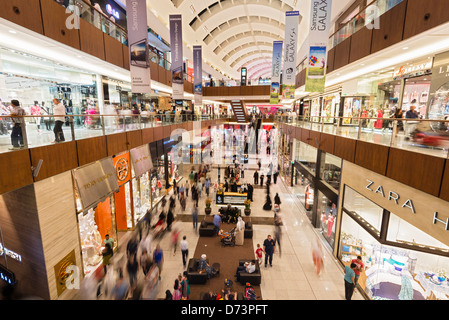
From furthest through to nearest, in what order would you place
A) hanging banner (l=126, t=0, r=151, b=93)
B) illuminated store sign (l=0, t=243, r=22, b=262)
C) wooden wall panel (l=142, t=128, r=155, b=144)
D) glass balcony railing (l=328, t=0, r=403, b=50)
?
wooden wall panel (l=142, t=128, r=155, b=144) < hanging banner (l=126, t=0, r=151, b=93) < glass balcony railing (l=328, t=0, r=403, b=50) < illuminated store sign (l=0, t=243, r=22, b=262)

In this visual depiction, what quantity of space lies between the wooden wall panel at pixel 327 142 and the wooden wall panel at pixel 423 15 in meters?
4.24

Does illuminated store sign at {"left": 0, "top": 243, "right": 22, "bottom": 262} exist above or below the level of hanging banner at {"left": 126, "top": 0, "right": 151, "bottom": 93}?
below

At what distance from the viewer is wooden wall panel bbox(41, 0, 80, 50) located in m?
Result: 6.90

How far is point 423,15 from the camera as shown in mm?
6137

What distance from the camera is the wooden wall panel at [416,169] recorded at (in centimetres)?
485

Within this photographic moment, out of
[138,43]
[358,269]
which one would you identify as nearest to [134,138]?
[138,43]

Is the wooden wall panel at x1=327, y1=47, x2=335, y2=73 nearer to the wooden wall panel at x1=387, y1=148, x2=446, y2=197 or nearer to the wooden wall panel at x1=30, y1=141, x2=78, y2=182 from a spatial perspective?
the wooden wall panel at x1=387, y1=148, x2=446, y2=197

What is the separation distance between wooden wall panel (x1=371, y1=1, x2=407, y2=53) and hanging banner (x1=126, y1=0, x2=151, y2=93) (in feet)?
29.5

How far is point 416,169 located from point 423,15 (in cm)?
416

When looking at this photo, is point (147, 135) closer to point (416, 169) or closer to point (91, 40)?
point (91, 40)

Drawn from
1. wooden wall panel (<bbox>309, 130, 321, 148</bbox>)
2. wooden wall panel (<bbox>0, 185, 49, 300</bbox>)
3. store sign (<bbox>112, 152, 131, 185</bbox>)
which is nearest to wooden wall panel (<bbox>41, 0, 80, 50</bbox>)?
store sign (<bbox>112, 152, 131, 185</bbox>)

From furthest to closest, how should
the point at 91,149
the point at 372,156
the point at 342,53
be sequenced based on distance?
the point at 342,53 → the point at 91,149 → the point at 372,156

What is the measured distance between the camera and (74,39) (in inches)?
323
